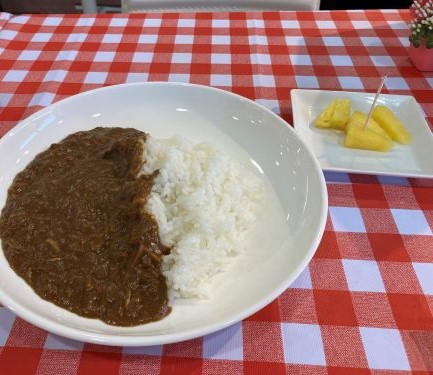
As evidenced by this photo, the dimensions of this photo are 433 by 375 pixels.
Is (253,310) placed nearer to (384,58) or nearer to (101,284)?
(101,284)

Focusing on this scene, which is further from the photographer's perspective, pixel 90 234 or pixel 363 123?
pixel 363 123

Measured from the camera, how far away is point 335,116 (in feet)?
6.97

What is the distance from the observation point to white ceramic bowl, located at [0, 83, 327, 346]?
1225 millimetres

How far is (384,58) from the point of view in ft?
9.14

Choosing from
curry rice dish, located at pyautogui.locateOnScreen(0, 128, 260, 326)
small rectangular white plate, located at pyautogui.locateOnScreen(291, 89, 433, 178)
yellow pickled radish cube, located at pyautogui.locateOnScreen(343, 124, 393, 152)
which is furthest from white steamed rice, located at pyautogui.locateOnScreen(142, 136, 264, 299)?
yellow pickled radish cube, located at pyautogui.locateOnScreen(343, 124, 393, 152)

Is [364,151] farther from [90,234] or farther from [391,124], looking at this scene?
[90,234]

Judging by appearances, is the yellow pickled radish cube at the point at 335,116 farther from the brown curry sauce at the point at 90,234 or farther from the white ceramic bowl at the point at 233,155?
the brown curry sauce at the point at 90,234

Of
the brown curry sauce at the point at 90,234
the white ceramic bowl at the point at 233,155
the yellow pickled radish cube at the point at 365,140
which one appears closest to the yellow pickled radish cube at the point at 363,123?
the yellow pickled radish cube at the point at 365,140

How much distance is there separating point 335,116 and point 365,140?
0.23m

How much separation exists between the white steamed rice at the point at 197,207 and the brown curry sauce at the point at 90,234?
0.20ft

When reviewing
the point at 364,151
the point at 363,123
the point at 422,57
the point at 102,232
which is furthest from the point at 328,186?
the point at 422,57

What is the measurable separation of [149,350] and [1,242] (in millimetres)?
691

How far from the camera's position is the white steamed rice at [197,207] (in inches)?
56.4

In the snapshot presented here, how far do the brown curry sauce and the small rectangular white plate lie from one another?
2.85ft
